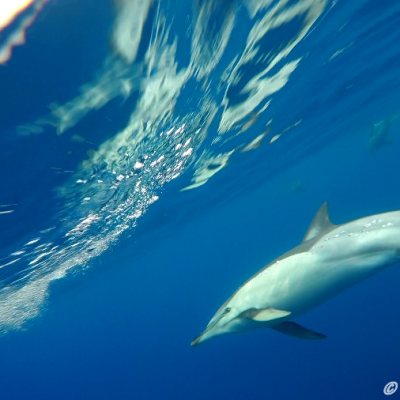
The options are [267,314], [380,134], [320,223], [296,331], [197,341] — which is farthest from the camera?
[380,134]

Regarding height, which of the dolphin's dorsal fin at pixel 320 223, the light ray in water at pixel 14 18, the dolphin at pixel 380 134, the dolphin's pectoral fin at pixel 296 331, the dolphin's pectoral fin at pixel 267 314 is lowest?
the dolphin's pectoral fin at pixel 296 331

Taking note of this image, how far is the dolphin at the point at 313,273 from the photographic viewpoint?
5.95 metres

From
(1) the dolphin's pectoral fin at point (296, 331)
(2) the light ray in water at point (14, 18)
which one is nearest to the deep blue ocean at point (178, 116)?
(2) the light ray in water at point (14, 18)

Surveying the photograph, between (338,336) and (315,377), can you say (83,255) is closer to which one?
(315,377)

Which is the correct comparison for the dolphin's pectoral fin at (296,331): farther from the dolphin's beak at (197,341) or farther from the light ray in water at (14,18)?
the light ray in water at (14,18)

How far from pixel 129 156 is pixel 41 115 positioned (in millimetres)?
5006

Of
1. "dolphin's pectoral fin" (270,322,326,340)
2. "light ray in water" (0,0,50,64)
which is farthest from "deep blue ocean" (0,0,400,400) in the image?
"dolphin's pectoral fin" (270,322,326,340)

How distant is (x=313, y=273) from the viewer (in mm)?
6348

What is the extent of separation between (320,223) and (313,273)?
1.55m

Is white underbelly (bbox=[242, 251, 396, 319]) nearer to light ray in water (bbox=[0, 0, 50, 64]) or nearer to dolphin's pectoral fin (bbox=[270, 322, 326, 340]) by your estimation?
dolphin's pectoral fin (bbox=[270, 322, 326, 340])

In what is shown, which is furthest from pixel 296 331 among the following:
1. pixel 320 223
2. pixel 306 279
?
pixel 320 223

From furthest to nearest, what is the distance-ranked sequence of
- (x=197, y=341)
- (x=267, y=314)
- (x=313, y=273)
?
(x=197, y=341) → (x=313, y=273) → (x=267, y=314)

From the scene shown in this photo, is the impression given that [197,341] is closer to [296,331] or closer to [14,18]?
[296,331]

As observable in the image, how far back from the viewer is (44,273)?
26.3m
